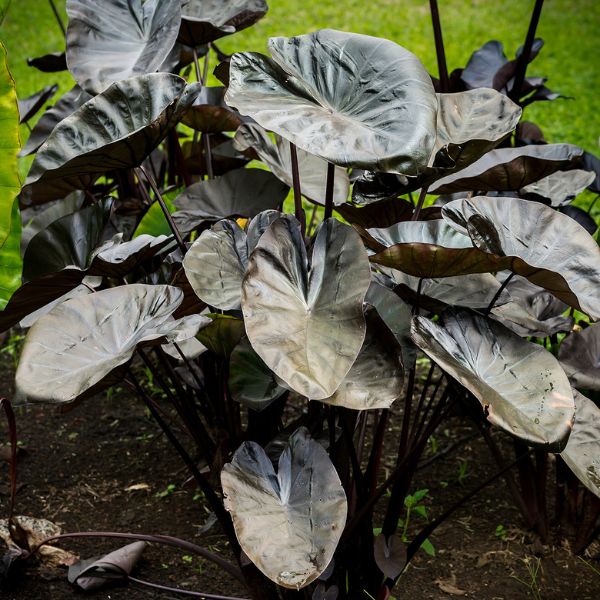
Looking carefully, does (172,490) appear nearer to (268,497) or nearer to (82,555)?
(82,555)

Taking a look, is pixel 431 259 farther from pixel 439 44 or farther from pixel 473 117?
pixel 439 44

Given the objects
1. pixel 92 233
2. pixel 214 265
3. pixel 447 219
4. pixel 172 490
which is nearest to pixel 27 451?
pixel 172 490

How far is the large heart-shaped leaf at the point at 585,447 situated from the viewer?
50.6 inches

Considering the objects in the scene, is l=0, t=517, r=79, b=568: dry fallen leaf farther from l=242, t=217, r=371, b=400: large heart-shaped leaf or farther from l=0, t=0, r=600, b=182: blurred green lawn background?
l=0, t=0, r=600, b=182: blurred green lawn background

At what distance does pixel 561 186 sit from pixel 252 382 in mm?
917

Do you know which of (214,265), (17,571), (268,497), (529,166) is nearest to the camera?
(268,497)

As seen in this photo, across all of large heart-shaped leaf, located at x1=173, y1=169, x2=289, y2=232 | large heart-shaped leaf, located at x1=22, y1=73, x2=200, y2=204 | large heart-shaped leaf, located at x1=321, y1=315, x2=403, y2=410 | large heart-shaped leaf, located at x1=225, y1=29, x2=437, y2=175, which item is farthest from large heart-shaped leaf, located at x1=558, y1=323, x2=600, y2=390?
large heart-shaped leaf, located at x1=22, y1=73, x2=200, y2=204

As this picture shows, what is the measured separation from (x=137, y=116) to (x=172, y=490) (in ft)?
3.51

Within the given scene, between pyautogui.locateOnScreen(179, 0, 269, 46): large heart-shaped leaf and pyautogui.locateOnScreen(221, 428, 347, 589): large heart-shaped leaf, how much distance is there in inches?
44.3

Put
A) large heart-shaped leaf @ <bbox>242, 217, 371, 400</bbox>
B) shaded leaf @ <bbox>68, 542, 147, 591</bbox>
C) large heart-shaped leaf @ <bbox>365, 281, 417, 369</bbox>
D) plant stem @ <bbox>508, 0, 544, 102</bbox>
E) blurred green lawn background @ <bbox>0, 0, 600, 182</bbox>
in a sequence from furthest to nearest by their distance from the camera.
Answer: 1. blurred green lawn background @ <bbox>0, 0, 600, 182</bbox>
2. plant stem @ <bbox>508, 0, 544, 102</bbox>
3. shaded leaf @ <bbox>68, 542, 147, 591</bbox>
4. large heart-shaped leaf @ <bbox>365, 281, 417, 369</bbox>
5. large heart-shaped leaf @ <bbox>242, 217, 371, 400</bbox>

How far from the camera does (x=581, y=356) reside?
61.8 inches

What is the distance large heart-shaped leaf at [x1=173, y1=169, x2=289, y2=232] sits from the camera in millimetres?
1861

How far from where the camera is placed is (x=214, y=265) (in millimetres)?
1356

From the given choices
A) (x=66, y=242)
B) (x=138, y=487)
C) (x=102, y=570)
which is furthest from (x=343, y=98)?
(x=138, y=487)
